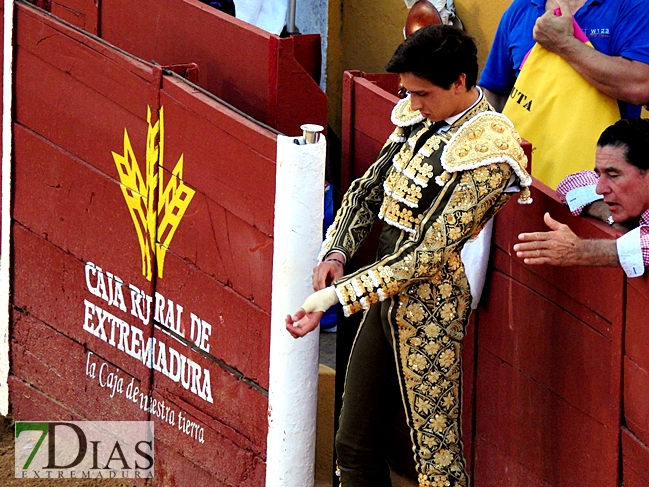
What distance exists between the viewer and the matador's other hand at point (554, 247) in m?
3.03

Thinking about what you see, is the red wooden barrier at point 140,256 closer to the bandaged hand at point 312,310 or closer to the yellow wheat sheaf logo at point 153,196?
the yellow wheat sheaf logo at point 153,196

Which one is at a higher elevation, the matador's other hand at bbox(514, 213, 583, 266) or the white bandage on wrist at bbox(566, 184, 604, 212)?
the white bandage on wrist at bbox(566, 184, 604, 212)

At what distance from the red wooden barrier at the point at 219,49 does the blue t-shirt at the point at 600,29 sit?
Result: 2.22ft

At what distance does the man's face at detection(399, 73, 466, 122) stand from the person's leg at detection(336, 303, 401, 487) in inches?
24.4

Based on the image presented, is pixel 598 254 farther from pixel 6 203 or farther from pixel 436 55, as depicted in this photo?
pixel 6 203

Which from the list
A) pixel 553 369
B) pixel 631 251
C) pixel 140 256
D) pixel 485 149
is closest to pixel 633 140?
pixel 631 251

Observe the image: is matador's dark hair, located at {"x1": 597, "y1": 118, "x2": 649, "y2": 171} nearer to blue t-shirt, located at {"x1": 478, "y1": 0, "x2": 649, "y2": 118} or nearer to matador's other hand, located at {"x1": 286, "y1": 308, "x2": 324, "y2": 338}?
blue t-shirt, located at {"x1": 478, "y1": 0, "x2": 649, "y2": 118}

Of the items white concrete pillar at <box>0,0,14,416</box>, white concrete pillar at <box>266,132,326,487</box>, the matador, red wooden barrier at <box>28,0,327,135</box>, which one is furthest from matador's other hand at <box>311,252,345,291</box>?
white concrete pillar at <box>0,0,14,416</box>

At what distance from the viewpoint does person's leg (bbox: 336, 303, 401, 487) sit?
3.53m

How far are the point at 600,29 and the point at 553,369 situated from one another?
1.12 meters

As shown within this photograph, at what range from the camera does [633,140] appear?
118 inches

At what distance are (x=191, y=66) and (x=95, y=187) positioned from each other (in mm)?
643

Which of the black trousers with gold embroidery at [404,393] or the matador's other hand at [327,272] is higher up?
the matador's other hand at [327,272]

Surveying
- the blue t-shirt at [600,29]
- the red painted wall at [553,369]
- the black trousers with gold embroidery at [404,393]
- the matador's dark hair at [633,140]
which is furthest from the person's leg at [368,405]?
the blue t-shirt at [600,29]
